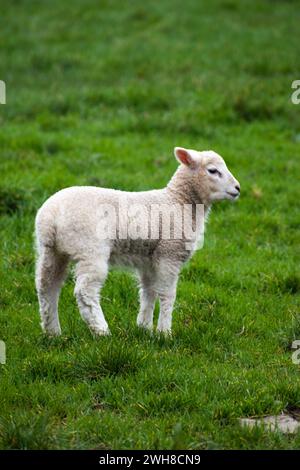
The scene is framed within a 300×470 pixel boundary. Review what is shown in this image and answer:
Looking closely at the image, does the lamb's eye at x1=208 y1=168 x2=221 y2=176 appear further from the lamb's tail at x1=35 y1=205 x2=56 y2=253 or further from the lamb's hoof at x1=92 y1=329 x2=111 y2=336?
the lamb's hoof at x1=92 y1=329 x2=111 y2=336

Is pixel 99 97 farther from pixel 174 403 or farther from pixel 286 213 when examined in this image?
pixel 174 403

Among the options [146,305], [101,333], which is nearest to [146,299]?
[146,305]

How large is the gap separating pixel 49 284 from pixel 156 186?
4.20 metres

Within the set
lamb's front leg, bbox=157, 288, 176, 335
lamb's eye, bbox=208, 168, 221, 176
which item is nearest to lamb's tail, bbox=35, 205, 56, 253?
lamb's front leg, bbox=157, 288, 176, 335

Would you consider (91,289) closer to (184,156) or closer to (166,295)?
(166,295)

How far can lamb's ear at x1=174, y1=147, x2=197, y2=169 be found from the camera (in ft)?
22.9

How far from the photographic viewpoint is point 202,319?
24.3ft

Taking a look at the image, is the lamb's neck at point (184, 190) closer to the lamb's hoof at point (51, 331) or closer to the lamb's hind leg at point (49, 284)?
the lamb's hind leg at point (49, 284)

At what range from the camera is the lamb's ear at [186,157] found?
699 cm

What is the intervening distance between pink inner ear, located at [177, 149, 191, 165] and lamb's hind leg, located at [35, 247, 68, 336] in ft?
4.44

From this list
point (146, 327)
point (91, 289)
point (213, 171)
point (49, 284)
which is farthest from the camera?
point (213, 171)

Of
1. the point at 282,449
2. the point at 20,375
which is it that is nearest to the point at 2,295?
the point at 20,375

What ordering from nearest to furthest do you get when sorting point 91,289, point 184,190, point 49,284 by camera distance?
1. point 91,289
2. point 49,284
3. point 184,190

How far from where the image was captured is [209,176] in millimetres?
7043
